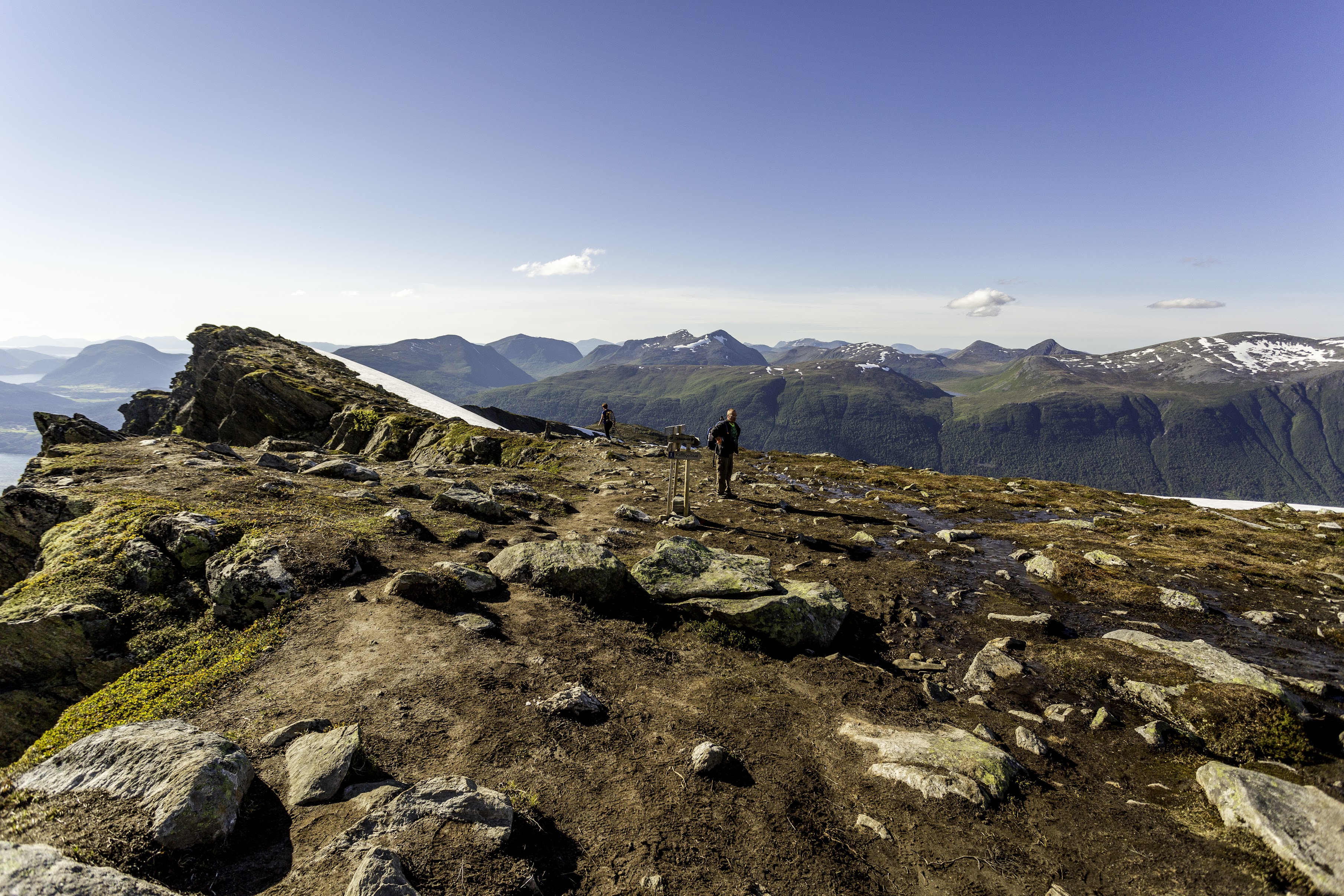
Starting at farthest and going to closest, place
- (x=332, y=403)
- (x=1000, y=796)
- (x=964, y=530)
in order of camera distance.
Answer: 1. (x=332, y=403)
2. (x=964, y=530)
3. (x=1000, y=796)

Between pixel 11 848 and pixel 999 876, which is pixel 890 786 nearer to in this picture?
pixel 999 876

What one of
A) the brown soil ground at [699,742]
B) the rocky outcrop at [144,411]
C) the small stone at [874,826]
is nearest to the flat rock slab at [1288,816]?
the brown soil ground at [699,742]

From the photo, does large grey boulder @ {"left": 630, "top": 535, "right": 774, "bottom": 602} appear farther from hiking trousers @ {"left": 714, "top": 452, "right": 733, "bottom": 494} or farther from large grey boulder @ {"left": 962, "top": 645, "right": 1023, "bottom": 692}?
hiking trousers @ {"left": 714, "top": 452, "right": 733, "bottom": 494}

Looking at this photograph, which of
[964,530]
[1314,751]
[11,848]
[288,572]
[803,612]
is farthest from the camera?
[964,530]

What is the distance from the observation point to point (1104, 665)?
37.4 ft

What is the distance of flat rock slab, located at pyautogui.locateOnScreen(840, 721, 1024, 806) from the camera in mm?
7699

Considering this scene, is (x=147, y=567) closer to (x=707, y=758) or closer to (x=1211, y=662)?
(x=707, y=758)

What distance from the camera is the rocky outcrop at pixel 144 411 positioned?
6694 centimetres

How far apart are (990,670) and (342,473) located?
74.3 feet

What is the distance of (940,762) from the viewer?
8.20m

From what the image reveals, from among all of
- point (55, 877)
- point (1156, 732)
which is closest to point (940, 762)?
point (1156, 732)

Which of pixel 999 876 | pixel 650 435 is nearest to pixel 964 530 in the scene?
pixel 999 876

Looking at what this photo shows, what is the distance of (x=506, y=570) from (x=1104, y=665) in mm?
14008

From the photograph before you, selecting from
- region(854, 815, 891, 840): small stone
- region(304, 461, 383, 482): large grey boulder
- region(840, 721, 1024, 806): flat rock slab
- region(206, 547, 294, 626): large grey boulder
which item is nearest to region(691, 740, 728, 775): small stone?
region(854, 815, 891, 840): small stone
